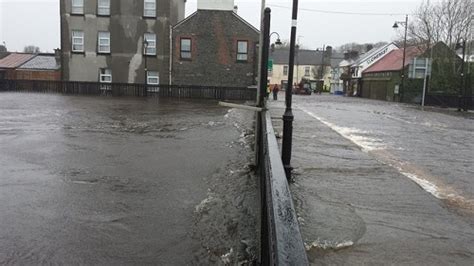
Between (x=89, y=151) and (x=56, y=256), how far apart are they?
5970mm

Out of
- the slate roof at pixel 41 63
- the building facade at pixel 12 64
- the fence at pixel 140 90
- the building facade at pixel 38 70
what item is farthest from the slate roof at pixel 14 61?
the fence at pixel 140 90

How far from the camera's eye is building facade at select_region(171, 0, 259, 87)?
39875 mm

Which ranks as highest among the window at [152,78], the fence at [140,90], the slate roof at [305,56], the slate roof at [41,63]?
the slate roof at [305,56]

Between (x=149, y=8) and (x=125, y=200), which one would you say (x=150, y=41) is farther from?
(x=125, y=200)

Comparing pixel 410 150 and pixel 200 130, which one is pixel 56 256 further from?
pixel 200 130

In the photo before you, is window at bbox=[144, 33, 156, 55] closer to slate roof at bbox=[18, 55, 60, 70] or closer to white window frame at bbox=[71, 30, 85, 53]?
white window frame at bbox=[71, 30, 85, 53]

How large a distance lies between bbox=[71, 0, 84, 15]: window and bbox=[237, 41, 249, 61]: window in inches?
555

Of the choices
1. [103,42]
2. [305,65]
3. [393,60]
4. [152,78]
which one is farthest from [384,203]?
[305,65]

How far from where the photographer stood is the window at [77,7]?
1617 inches

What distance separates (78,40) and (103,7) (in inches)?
144

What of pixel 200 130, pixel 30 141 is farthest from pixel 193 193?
pixel 200 130

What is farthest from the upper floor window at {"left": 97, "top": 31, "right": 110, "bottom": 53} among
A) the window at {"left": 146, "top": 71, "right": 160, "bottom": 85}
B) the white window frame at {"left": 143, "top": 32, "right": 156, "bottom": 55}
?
the window at {"left": 146, "top": 71, "right": 160, "bottom": 85}

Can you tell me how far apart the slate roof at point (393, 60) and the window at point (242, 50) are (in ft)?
71.7

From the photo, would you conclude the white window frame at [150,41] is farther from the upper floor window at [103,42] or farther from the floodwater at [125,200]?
the floodwater at [125,200]
